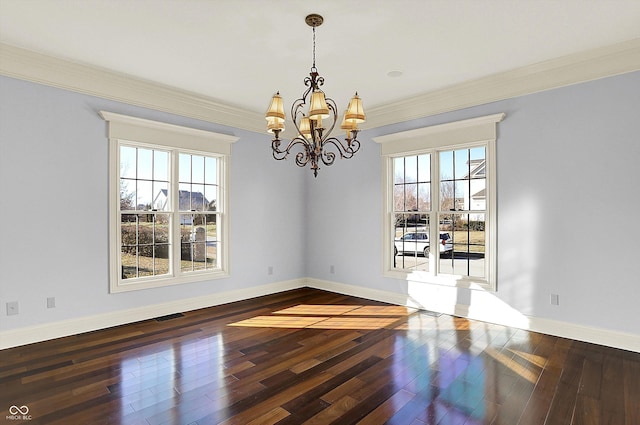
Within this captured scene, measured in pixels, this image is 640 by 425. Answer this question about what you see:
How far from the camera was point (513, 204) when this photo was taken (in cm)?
415

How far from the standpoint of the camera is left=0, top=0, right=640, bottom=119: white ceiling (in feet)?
9.10

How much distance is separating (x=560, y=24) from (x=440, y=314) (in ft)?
11.1

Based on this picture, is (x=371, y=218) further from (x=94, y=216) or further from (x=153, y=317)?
(x=94, y=216)

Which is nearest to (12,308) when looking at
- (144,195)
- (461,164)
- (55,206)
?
(55,206)

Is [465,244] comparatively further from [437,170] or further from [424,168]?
[424,168]

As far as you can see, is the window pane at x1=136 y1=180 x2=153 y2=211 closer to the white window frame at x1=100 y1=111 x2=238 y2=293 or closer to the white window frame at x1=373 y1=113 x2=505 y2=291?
the white window frame at x1=100 y1=111 x2=238 y2=293

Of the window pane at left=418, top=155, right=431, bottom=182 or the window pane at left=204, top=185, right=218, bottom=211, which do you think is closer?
the window pane at left=418, top=155, right=431, bottom=182

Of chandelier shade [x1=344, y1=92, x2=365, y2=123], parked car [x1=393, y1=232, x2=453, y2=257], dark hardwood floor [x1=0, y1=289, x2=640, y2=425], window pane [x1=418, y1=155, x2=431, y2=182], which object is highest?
chandelier shade [x1=344, y1=92, x2=365, y2=123]

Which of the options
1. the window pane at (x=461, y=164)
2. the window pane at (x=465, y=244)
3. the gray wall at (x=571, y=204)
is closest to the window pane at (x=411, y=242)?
the window pane at (x=465, y=244)

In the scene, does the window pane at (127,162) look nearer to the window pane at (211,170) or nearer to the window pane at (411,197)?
the window pane at (211,170)

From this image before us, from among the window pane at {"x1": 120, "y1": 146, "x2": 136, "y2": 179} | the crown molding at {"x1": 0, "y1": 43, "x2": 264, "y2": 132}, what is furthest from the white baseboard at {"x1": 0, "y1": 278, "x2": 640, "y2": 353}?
the crown molding at {"x1": 0, "y1": 43, "x2": 264, "y2": 132}

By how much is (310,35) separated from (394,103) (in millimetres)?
2211

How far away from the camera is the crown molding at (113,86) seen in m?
3.52

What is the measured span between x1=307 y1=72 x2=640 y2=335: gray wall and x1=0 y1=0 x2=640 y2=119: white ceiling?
58 cm
